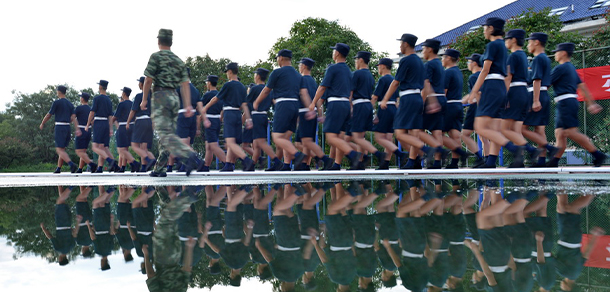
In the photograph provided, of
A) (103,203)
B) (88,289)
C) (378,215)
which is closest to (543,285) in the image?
(88,289)

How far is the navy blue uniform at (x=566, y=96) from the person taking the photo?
8828mm

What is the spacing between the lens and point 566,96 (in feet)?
29.1

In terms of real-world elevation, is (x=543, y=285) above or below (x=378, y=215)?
above

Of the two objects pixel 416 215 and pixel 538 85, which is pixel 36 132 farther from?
pixel 416 215

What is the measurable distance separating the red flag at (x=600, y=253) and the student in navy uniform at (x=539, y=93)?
6.76 meters

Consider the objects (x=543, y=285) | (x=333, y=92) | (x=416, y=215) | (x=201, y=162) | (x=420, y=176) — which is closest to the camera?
(x=543, y=285)

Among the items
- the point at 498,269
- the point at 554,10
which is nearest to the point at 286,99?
the point at 498,269

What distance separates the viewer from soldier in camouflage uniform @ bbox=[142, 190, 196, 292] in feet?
6.16

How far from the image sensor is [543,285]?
1.69m

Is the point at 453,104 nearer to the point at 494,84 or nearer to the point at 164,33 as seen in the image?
the point at 494,84

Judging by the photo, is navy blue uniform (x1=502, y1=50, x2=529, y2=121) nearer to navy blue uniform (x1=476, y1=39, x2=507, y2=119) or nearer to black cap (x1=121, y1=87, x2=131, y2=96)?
navy blue uniform (x1=476, y1=39, x2=507, y2=119)

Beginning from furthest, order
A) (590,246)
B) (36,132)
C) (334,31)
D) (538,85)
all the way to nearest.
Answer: (36,132) → (334,31) → (538,85) → (590,246)

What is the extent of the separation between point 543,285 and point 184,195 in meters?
4.54

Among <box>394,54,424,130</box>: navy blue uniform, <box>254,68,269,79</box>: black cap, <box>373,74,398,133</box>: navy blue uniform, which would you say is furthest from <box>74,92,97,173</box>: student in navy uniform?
<box>394,54,424,130</box>: navy blue uniform
